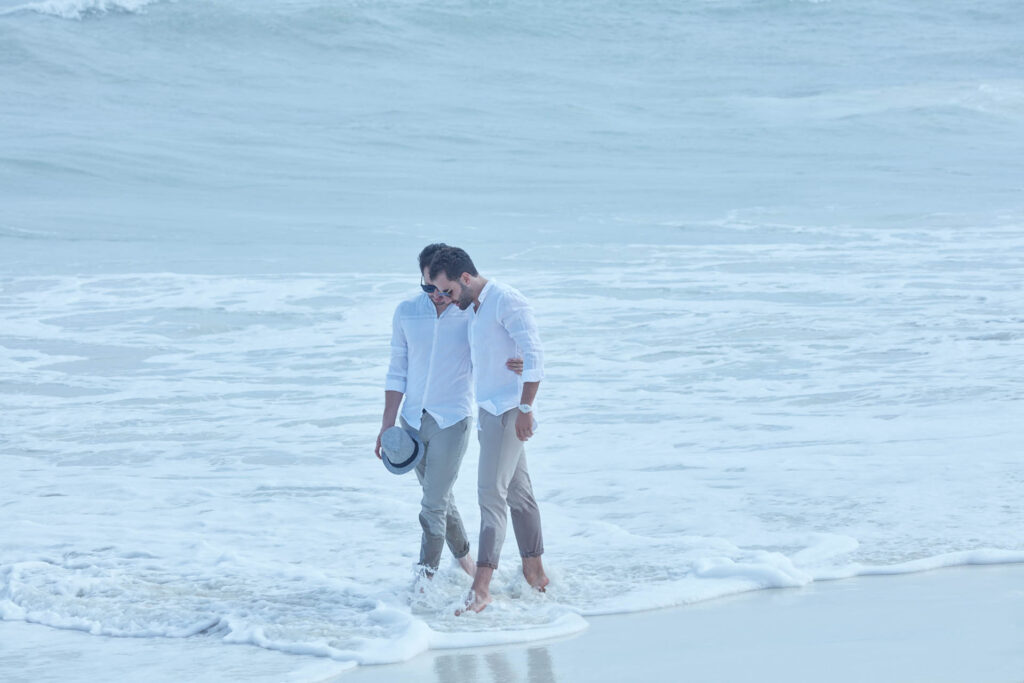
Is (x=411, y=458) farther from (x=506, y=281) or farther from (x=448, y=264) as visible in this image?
(x=506, y=281)

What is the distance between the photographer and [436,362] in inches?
195

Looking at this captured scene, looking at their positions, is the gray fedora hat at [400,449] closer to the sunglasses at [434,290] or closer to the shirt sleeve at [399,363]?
the shirt sleeve at [399,363]

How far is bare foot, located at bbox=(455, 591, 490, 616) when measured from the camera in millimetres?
4902

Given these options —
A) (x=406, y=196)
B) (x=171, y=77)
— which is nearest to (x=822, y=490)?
(x=406, y=196)

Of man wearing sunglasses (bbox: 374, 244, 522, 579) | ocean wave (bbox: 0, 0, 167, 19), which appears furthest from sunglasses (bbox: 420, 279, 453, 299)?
ocean wave (bbox: 0, 0, 167, 19)

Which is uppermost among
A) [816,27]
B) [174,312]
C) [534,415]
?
[816,27]

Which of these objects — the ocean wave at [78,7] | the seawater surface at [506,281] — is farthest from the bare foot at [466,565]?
the ocean wave at [78,7]

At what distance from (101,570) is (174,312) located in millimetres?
8729

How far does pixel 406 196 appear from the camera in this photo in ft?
85.8

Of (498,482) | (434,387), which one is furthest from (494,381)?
(498,482)

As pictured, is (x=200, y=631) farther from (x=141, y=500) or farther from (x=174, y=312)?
(x=174, y=312)

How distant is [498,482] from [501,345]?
511mm

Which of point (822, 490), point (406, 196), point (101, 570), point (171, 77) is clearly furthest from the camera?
point (171, 77)

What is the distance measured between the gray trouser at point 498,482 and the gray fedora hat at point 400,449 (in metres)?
0.25
